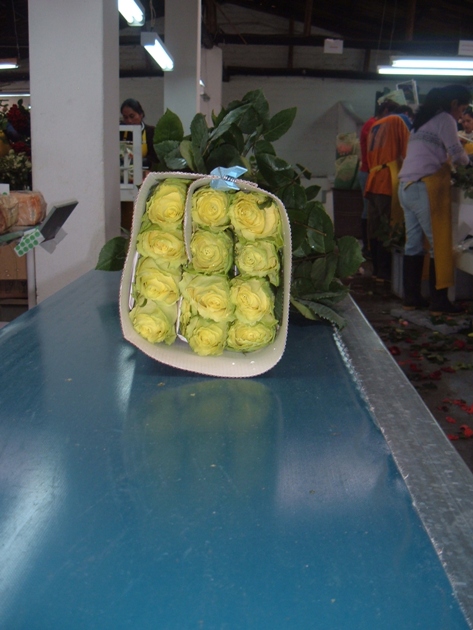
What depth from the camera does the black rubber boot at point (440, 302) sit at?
5.71 metres

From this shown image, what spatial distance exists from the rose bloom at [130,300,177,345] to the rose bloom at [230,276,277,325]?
0.41ft

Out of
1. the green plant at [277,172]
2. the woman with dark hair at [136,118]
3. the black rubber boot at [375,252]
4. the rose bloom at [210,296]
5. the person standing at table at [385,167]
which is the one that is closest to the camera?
the rose bloom at [210,296]

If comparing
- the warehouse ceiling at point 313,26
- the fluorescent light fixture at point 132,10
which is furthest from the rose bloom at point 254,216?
the warehouse ceiling at point 313,26

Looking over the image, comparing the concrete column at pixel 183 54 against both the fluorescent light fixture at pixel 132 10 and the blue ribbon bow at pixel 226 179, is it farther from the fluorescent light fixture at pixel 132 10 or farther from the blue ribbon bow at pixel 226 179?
the blue ribbon bow at pixel 226 179

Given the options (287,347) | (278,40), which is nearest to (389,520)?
(287,347)

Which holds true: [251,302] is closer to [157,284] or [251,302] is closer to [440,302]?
[157,284]

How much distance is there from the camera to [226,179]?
1.13m

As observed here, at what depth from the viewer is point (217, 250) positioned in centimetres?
109

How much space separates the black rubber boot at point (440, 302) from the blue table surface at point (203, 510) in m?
4.87

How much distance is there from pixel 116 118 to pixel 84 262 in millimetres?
740

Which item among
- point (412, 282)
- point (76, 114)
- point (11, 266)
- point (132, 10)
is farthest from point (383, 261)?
point (76, 114)

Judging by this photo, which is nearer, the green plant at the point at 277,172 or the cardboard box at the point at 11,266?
the green plant at the point at 277,172

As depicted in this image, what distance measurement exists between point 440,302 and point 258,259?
495 centimetres

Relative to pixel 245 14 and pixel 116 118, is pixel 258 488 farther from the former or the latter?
pixel 245 14
